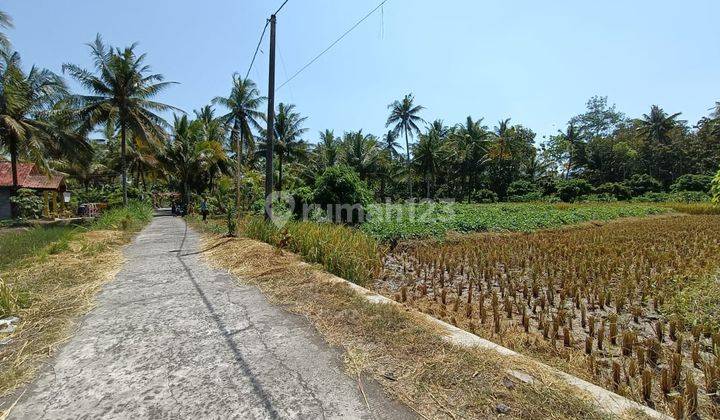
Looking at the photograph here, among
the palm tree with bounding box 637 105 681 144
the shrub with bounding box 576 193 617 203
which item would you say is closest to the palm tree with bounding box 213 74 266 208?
the shrub with bounding box 576 193 617 203

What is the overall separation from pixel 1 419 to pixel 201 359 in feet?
4.15

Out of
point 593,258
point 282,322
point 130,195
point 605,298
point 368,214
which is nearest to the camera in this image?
point 282,322

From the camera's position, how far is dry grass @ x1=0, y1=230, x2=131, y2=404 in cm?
323

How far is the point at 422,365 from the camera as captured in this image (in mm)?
3084

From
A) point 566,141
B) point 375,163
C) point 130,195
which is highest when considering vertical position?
point 566,141

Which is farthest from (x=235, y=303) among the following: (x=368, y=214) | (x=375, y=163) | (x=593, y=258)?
(x=375, y=163)

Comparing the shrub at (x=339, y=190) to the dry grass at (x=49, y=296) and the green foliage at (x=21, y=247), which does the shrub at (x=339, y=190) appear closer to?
the dry grass at (x=49, y=296)

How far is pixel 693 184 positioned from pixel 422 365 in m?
43.2

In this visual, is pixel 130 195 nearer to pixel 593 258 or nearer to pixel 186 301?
pixel 186 301

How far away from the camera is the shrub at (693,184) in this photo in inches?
1300

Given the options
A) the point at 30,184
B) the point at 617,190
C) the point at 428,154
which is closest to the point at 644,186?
the point at 617,190

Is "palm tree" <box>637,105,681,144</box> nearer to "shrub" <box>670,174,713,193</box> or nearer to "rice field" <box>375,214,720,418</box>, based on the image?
"shrub" <box>670,174,713,193</box>

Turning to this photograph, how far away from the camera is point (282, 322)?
4.19 metres

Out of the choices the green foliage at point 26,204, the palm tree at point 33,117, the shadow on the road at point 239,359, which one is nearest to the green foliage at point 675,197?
the shadow on the road at point 239,359
